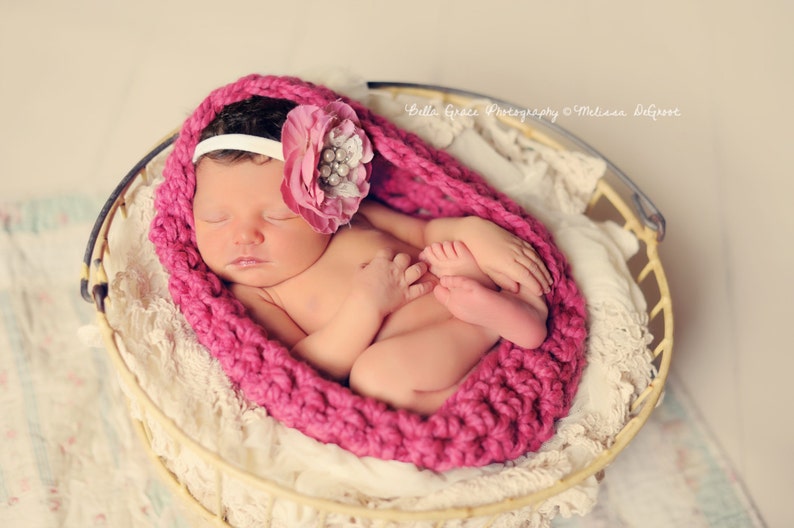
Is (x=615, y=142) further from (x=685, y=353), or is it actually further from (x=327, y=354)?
(x=327, y=354)

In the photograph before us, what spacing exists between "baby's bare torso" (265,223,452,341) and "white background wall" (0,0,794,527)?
0.68 metres

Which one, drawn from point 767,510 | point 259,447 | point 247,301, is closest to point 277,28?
point 247,301

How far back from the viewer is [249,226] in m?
1.29

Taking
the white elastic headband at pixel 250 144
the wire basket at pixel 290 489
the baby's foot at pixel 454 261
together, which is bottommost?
the wire basket at pixel 290 489

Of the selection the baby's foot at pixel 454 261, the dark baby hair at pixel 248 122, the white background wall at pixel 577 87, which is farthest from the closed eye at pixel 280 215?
the white background wall at pixel 577 87

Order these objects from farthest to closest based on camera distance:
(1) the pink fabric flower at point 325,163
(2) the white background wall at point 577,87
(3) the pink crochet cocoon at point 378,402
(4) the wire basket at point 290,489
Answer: (2) the white background wall at point 577,87 < (1) the pink fabric flower at point 325,163 < (3) the pink crochet cocoon at point 378,402 < (4) the wire basket at point 290,489

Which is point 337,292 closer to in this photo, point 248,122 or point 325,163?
point 325,163

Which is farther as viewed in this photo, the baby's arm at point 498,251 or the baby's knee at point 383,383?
the baby's arm at point 498,251

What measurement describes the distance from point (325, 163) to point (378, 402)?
1.39 feet

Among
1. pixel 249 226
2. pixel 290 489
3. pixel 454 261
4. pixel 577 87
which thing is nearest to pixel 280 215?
pixel 249 226

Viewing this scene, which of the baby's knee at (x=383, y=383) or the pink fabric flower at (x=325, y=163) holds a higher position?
the pink fabric flower at (x=325, y=163)

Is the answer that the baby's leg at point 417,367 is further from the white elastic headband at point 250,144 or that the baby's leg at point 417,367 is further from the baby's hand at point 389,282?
the white elastic headband at point 250,144

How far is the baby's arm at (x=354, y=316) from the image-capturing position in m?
1.23

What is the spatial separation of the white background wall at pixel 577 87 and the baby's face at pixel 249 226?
60cm
